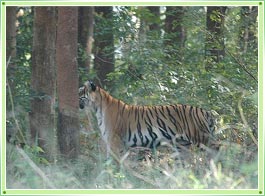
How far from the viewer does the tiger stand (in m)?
10.4

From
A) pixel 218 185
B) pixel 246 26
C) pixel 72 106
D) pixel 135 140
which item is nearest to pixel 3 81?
pixel 218 185

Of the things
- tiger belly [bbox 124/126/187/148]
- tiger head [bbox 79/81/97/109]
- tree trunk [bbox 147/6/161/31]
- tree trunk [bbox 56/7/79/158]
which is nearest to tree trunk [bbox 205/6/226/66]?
tree trunk [bbox 147/6/161/31]

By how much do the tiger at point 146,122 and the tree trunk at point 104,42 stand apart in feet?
6.94

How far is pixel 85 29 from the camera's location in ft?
44.2

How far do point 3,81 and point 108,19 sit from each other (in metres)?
7.14

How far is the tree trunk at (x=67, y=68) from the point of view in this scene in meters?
A: 9.00

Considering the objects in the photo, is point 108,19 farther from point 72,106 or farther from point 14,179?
point 14,179

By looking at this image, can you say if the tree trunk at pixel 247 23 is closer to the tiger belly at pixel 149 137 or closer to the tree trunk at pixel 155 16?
the tree trunk at pixel 155 16

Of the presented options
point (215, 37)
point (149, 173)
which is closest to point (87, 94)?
point (215, 37)

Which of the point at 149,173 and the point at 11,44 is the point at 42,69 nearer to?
the point at 11,44

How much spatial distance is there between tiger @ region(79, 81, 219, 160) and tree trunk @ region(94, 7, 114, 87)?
2.12 meters

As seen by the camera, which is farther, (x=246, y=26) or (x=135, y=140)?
(x=246, y=26)

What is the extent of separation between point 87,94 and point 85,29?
3.04 metres

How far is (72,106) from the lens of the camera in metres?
9.14
